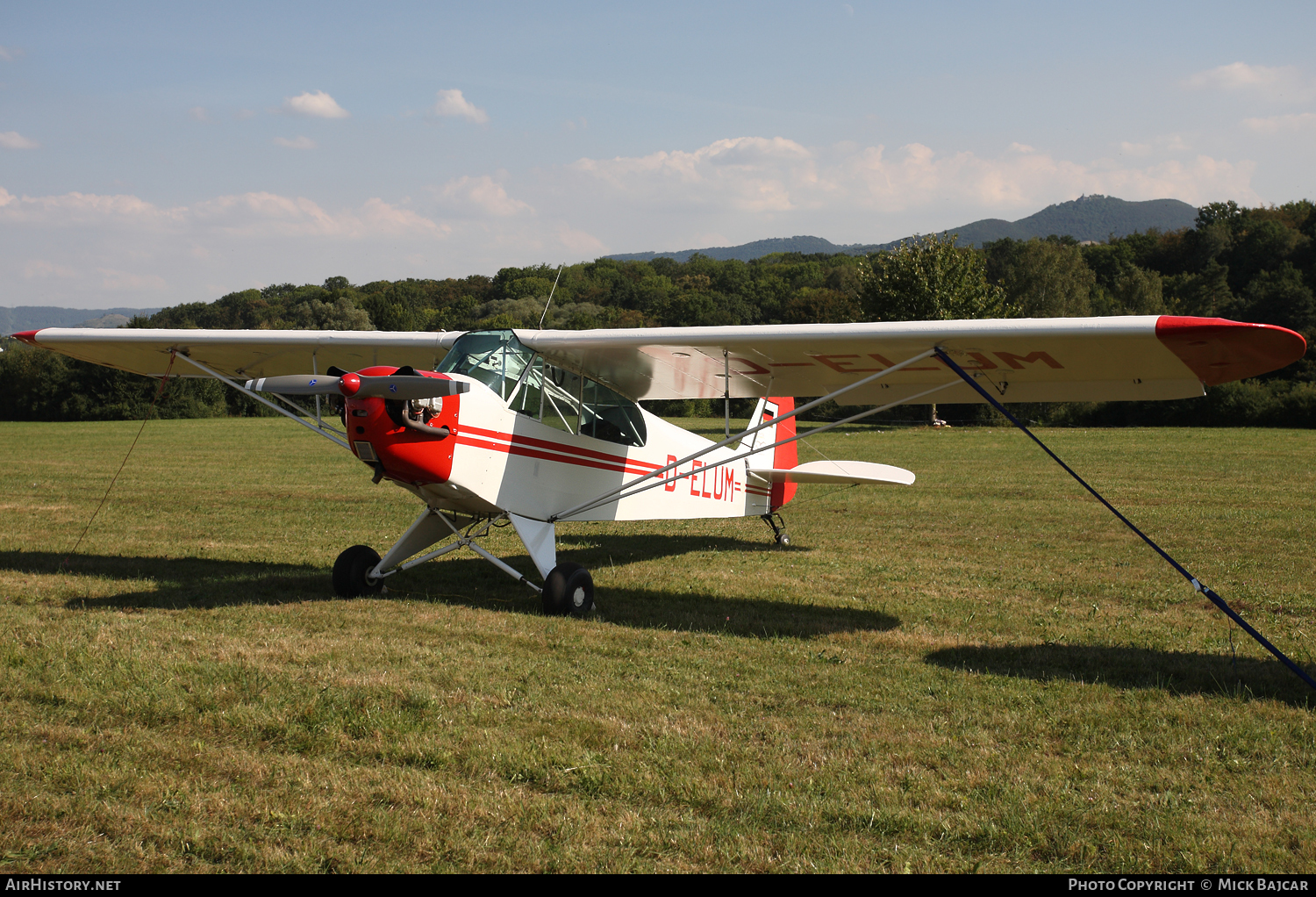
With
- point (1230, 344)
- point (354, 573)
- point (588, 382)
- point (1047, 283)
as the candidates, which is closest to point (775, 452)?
point (588, 382)

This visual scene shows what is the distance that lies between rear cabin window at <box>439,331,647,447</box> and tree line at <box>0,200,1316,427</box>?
0.69 metres

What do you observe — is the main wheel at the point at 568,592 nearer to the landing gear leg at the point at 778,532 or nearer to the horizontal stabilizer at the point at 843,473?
the horizontal stabilizer at the point at 843,473

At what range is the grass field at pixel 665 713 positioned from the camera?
3.36 metres

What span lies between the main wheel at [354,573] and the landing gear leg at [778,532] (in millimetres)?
5325

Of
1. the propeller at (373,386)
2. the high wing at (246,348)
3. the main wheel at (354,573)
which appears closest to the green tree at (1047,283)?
the high wing at (246,348)

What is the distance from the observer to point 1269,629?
680 centimetres

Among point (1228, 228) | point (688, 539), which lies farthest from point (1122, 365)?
point (1228, 228)

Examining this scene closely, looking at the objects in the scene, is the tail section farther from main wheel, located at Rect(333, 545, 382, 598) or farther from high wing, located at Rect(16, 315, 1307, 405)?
main wheel, located at Rect(333, 545, 382, 598)

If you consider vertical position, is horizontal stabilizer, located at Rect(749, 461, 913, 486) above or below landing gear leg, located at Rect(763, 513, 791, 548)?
above

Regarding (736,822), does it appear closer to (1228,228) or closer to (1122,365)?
(1122,365)

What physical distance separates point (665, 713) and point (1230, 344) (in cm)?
433

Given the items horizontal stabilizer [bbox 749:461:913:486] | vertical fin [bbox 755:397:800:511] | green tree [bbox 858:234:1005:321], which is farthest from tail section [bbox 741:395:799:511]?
green tree [bbox 858:234:1005:321]

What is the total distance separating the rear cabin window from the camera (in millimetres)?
7586

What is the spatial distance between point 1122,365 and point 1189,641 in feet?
6.96
